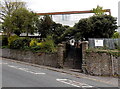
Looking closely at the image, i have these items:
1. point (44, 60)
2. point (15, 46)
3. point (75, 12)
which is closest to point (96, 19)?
point (44, 60)

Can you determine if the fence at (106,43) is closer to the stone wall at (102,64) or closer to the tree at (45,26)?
the stone wall at (102,64)

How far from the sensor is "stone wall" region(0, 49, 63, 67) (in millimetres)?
15605

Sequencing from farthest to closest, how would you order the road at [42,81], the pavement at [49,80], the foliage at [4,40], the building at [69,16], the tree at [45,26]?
1. the building at [69,16]
2. the foliage at [4,40]
3. the tree at [45,26]
4. the pavement at [49,80]
5. the road at [42,81]

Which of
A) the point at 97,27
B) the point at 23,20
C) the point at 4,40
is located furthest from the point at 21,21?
the point at 97,27

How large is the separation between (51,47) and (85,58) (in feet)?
16.4

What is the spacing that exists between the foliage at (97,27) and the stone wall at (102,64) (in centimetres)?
521

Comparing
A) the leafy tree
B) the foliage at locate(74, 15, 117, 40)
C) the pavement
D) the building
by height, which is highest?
the building

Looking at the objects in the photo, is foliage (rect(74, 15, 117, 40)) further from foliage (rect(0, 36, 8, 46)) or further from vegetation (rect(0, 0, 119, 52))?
foliage (rect(0, 36, 8, 46))

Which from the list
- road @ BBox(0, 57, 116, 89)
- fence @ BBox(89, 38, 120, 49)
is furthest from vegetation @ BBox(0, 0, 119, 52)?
road @ BBox(0, 57, 116, 89)

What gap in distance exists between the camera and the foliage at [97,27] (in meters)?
17.6

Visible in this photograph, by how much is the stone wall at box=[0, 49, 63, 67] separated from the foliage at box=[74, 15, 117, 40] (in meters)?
4.69

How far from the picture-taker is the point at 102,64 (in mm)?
12859

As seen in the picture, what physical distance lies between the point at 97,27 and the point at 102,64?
6.17 metres

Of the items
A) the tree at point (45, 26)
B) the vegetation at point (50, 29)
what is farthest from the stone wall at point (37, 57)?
the tree at point (45, 26)
